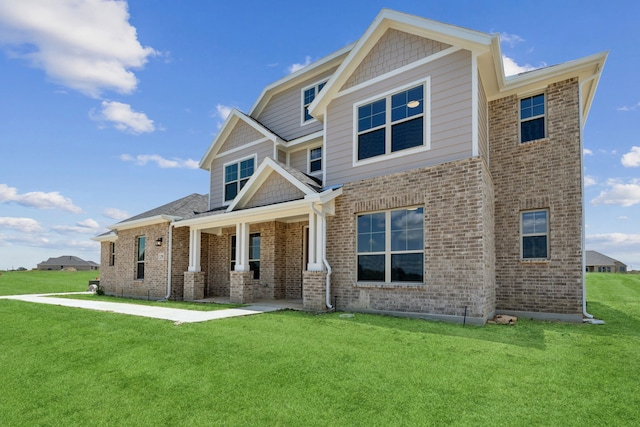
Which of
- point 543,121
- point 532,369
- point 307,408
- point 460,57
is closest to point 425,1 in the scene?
point 460,57

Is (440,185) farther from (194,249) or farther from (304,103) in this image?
(194,249)

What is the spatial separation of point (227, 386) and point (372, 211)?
6407 mm

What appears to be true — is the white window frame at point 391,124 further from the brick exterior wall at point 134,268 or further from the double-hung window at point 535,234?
the brick exterior wall at point 134,268

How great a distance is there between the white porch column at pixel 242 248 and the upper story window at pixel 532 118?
8895 mm

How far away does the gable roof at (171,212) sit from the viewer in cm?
1510

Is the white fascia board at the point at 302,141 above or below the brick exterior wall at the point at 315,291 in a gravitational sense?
above

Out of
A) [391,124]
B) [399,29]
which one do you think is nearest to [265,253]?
[391,124]

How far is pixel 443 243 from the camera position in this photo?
8539 mm

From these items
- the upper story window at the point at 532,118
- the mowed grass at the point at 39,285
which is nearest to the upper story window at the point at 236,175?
the upper story window at the point at 532,118

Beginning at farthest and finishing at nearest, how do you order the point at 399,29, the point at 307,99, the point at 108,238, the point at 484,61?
the point at 108,238 < the point at 307,99 < the point at 399,29 < the point at 484,61

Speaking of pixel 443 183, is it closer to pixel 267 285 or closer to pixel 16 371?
pixel 267 285

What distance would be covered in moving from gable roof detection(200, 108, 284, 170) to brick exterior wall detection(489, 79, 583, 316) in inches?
315

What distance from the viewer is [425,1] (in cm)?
1076

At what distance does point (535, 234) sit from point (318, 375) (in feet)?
25.4
